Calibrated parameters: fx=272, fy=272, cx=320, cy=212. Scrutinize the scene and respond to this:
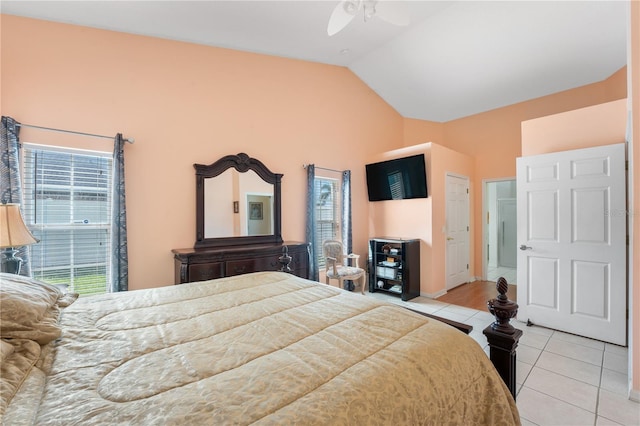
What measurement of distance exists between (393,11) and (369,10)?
0.75 feet

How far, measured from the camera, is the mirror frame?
3277mm

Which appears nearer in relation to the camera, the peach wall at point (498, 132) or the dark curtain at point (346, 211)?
the peach wall at point (498, 132)

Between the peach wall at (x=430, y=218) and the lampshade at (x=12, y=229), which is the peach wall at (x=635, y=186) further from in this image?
the lampshade at (x=12, y=229)

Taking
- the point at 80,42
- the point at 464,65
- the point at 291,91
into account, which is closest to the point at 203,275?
the point at 80,42

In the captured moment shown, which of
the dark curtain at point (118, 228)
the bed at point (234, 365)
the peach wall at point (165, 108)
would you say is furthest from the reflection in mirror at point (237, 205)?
the bed at point (234, 365)

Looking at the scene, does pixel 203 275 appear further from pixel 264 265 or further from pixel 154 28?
pixel 154 28

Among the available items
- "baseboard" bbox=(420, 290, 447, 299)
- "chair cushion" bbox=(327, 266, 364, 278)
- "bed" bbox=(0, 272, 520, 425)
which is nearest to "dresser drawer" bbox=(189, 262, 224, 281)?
"bed" bbox=(0, 272, 520, 425)

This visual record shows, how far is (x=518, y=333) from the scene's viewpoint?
1.36m

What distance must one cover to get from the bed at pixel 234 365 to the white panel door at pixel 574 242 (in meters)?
2.59

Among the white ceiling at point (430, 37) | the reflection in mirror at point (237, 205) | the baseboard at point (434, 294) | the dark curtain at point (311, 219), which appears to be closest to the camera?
the white ceiling at point (430, 37)

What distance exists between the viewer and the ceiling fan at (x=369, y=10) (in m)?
2.21

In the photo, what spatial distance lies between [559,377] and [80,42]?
525 cm

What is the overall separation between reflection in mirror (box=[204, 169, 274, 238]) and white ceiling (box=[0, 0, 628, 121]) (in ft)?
5.58

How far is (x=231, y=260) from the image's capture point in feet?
10.2
